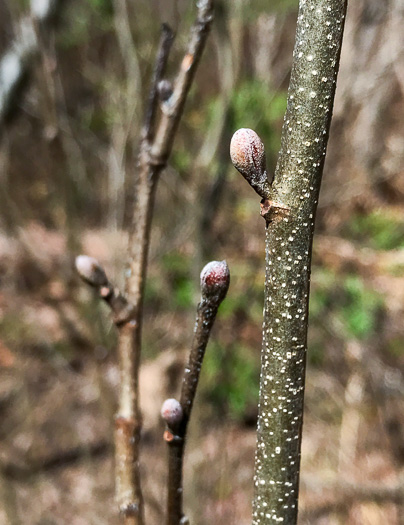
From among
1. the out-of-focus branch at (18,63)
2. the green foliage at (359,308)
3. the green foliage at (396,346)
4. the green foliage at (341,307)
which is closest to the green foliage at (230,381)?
the green foliage at (341,307)

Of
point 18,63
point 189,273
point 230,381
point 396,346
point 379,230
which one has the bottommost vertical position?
point 230,381

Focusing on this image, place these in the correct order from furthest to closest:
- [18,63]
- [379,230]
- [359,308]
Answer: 1. [379,230]
2. [359,308]
3. [18,63]

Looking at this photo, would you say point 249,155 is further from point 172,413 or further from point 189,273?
point 189,273

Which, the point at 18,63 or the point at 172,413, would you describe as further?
the point at 18,63

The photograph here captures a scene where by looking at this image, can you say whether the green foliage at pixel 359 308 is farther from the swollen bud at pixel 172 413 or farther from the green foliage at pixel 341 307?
the swollen bud at pixel 172 413

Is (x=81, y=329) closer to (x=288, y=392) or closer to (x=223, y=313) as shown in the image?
(x=223, y=313)

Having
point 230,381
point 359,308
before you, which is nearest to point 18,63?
point 230,381

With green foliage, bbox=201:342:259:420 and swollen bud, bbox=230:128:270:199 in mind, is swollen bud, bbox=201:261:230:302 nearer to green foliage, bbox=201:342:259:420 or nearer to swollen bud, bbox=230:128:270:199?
swollen bud, bbox=230:128:270:199

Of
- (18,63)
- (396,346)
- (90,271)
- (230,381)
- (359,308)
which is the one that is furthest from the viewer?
(359,308)
